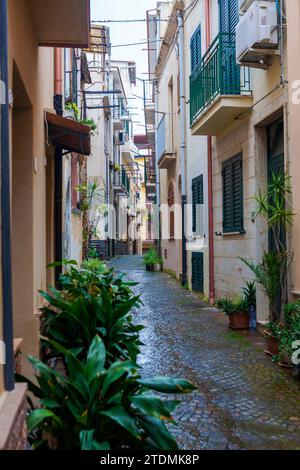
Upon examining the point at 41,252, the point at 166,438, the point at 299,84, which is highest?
the point at 299,84

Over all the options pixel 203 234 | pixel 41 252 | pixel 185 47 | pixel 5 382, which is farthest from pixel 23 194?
pixel 185 47

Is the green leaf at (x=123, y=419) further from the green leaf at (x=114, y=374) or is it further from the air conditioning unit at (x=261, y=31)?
the air conditioning unit at (x=261, y=31)

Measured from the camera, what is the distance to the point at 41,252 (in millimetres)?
5648

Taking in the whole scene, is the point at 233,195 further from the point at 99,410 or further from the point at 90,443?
the point at 90,443

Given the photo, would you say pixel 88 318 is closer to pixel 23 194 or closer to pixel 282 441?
pixel 23 194

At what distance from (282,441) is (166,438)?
58.0 inches

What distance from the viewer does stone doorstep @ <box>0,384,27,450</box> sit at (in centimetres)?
222

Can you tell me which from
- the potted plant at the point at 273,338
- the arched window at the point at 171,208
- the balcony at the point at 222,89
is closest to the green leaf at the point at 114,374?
the potted plant at the point at 273,338

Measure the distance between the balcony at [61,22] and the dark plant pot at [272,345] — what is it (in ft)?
13.5

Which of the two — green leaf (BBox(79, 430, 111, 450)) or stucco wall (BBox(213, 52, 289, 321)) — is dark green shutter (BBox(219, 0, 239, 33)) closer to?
stucco wall (BBox(213, 52, 289, 321))

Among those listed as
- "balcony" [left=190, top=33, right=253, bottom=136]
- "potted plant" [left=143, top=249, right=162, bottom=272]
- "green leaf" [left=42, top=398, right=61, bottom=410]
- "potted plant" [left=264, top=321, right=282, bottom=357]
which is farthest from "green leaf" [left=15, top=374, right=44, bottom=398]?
"potted plant" [left=143, top=249, right=162, bottom=272]

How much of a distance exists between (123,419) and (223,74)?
718 cm

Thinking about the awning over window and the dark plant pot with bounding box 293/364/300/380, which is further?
the awning over window
